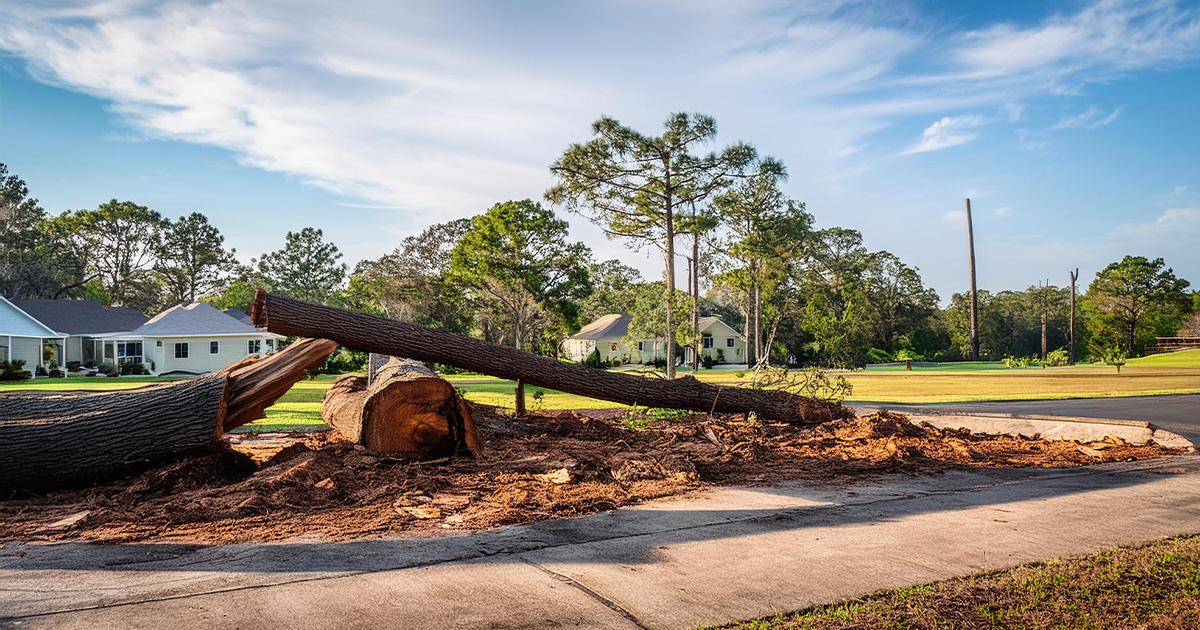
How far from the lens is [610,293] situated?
75688 mm

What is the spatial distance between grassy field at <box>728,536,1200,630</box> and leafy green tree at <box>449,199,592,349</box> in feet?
126

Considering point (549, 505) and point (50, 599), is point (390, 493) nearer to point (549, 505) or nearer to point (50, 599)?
point (549, 505)

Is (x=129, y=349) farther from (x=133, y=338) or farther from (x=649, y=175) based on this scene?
(x=649, y=175)

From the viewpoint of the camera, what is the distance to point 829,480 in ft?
23.7

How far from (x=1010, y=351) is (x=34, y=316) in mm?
70748

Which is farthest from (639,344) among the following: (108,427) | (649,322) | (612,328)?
(108,427)

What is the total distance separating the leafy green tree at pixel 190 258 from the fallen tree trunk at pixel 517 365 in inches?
2769

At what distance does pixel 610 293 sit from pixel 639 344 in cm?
2128

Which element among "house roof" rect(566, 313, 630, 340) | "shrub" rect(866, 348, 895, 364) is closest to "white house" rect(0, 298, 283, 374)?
"house roof" rect(566, 313, 630, 340)

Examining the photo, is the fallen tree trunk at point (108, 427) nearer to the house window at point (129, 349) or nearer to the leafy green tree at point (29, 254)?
the house window at point (129, 349)

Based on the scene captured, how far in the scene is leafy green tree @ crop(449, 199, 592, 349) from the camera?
41.5 metres

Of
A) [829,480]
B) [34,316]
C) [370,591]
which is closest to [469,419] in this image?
[829,480]

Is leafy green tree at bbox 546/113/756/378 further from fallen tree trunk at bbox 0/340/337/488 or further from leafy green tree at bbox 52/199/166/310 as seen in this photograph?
leafy green tree at bbox 52/199/166/310

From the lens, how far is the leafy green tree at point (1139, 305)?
55.2 meters
